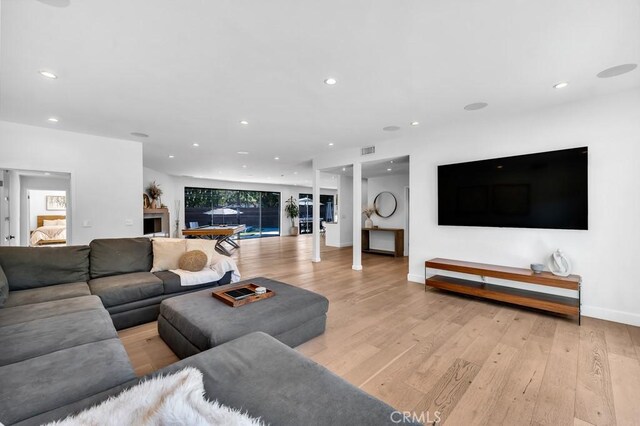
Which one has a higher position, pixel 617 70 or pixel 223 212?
pixel 617 70

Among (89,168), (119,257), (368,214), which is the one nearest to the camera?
(119,257)

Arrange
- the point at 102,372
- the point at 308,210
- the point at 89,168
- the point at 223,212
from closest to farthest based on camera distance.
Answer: the point at 102,372, the point at 89,168, the point at 223,212, the point at 308,210

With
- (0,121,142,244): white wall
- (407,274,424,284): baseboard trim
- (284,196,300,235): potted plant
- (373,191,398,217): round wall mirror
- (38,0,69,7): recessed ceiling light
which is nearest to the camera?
(38,0,69,7): recessed ceiling light

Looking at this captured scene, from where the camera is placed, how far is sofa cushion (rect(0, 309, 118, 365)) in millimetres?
1488

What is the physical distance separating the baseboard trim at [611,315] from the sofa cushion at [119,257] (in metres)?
5.44

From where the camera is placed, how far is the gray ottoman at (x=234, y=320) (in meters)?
1.98

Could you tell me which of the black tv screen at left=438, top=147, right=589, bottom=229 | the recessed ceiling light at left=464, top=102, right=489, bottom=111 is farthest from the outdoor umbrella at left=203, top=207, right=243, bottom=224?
the recessed ceiling light at left=464, top=102, right=489, bottom=111

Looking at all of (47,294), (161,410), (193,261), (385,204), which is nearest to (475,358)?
(161,410)

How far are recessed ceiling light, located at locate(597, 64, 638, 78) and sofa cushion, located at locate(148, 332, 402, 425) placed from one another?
11.5 ft

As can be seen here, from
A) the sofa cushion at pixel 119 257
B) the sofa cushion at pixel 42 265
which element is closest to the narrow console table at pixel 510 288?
the sofa cushion at pixel 119 257

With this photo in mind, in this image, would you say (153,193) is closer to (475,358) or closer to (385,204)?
(385,204)

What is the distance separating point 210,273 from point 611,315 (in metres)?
4.77

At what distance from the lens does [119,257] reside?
129 inches

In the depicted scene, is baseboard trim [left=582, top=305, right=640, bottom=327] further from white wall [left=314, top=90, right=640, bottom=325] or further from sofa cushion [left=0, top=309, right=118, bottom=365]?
sofa cushion [left=0, top=309, right=118, bottom=365]
